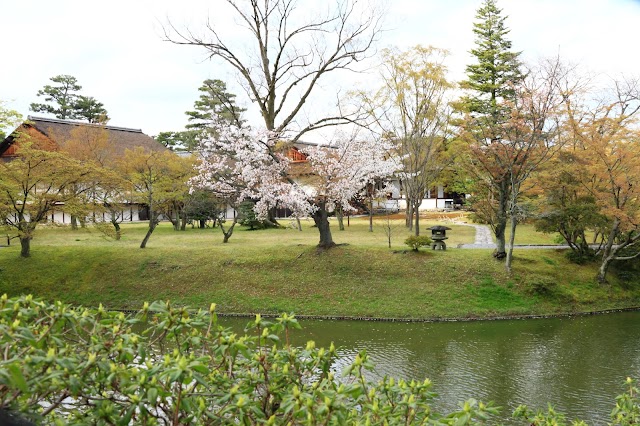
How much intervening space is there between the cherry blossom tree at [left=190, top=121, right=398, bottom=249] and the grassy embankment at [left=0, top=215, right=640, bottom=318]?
1.68 meters

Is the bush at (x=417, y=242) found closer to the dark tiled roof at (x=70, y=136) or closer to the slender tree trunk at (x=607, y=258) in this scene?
the slender tree trunk at (x=607, y=258)

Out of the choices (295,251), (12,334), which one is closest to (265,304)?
(295,251)

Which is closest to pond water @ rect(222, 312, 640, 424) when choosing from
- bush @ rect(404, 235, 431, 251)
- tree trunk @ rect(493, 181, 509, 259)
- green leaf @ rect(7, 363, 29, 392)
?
tree trunk @ rect(493, 181, 509, 259)

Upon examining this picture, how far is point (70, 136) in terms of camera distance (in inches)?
1158

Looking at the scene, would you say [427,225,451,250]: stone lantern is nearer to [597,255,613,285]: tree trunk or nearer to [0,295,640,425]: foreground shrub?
[597,255,613,285]: tree trunk

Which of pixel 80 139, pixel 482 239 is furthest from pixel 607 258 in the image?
pixel 80 139

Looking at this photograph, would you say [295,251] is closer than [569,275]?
No

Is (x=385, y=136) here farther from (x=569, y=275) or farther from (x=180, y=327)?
(x=180, y=327)

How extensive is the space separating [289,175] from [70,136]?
17.7 metres

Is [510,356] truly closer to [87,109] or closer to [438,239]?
[438,239]

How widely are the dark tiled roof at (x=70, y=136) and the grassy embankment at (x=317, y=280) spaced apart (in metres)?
12.0

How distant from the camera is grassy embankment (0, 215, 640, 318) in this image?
15016 millimetres

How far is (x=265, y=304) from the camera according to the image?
1512 cm

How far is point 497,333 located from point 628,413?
31.8ft
